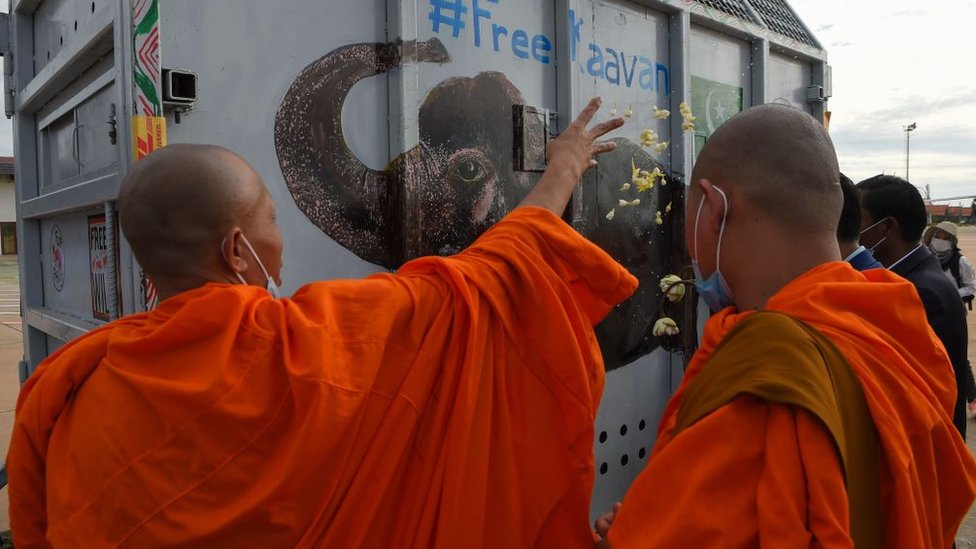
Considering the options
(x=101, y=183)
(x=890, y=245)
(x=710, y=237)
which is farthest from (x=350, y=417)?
(x=890, y=245)

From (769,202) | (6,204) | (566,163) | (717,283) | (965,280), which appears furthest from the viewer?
(6,204)

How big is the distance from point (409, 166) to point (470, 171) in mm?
281

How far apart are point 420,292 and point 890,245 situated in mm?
1958

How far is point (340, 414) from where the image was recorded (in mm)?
1306

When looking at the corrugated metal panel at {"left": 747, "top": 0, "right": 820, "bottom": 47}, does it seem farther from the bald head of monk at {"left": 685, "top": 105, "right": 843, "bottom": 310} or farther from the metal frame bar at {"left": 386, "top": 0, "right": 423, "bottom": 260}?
the bald head of monk at {"left": 685, "top": 105, "right": 843, "bottom": 310}

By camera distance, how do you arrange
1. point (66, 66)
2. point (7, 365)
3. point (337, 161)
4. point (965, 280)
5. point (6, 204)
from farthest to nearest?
point (6, 204), point (7, 365), point (965, 280), point (66, 66), point (337, 161)

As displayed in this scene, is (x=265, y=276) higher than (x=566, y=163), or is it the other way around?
(x=566, y=163)

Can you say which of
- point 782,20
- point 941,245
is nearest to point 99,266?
point 782,20

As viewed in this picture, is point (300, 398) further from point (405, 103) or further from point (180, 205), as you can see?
point (405, 103)

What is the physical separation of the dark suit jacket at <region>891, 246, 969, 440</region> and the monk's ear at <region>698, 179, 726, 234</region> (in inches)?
53.3

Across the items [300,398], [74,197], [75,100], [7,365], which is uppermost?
[75,100]

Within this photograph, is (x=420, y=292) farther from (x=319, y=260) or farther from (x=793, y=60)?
(x=793, y=60)

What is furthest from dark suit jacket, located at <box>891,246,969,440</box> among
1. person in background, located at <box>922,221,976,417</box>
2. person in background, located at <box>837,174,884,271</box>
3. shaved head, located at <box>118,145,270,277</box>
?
person in background, located at <box>922,221,976,417</box>

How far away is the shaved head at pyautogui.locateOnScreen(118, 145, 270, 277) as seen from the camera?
1328mm
